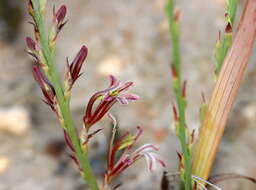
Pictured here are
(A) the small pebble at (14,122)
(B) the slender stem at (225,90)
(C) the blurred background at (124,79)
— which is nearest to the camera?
(B) the slender stem at (225,90)

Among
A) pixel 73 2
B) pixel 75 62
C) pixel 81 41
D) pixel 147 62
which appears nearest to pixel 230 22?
→ pixel 75 62

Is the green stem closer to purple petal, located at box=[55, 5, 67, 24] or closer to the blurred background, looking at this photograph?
purple petal, located at box=[55, 5, 67, 24]

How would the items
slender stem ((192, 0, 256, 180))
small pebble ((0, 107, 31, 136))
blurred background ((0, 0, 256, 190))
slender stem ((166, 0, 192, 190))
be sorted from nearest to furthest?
slender stem ((166, 0, 192, 190)) → slender stem ((192, 0, 256, 180)) → blurred background ((0, 0, 256, 190)) → small pebble ((0, 107, 31, 136))

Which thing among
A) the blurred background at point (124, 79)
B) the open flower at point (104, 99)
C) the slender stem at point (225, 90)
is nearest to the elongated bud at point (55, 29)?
the open flower at point (104, 99)

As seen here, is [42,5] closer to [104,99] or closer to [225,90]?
[104,99]

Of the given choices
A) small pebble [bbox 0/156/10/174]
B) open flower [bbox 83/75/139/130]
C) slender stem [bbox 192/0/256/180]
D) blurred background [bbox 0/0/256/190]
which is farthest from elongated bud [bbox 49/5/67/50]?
small pebble [bbox 0/156/10/174]

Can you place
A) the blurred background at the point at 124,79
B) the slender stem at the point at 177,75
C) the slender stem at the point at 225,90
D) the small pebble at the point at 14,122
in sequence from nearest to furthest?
1. the slender stem at the point at 177,75
2. the slender stem at the point at 225,90
3. the blurred background at the point at 124,79
4. the small pebble at the point at 14,122

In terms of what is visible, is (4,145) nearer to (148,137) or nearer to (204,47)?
(148,137)

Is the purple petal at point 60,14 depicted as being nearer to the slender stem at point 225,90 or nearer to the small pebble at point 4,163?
the slender stem at point 225,90

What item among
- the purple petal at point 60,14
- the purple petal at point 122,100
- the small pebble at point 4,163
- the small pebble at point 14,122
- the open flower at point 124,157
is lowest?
the open flower at point 124,157
